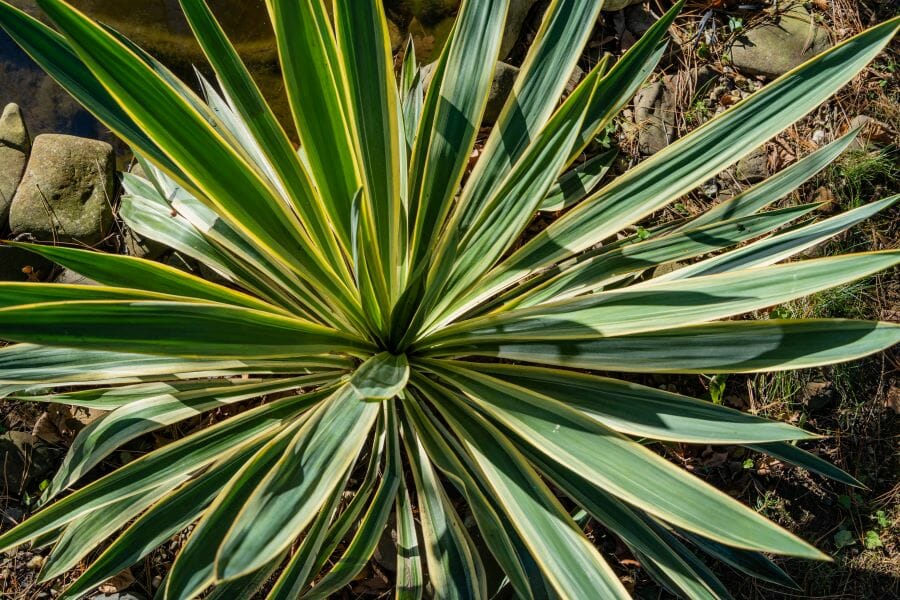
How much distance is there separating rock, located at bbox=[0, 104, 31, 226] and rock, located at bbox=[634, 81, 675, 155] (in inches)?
81.0

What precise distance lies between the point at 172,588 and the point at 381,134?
0.95 meters

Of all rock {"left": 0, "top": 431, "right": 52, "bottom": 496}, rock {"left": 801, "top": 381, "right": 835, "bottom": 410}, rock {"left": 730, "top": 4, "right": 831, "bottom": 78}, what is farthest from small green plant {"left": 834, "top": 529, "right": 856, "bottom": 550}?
rock {"left": 0, "top": 431, "right": 52, "bottom": 496}

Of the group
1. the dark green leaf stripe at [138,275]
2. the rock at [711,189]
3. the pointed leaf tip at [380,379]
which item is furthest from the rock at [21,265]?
the rock at [711,189]

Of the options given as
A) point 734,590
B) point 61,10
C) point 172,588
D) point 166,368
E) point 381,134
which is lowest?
point 734,590

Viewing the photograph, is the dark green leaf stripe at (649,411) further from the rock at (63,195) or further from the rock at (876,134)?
the rock at (876,134)

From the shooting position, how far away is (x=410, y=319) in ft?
5.07

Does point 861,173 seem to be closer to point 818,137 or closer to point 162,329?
point 818,137

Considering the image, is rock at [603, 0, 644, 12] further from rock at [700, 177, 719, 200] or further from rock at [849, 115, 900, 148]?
rock at [849, 115, 900, 148]

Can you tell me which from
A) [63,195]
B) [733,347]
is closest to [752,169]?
[733,347]

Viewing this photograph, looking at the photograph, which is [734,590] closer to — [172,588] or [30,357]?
[172,588]

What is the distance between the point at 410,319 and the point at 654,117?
1366mm

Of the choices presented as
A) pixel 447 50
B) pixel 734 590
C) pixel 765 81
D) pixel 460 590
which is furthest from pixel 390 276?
pixel 765 81

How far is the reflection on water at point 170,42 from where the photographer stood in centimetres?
224

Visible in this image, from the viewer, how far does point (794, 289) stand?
3.99 feet
